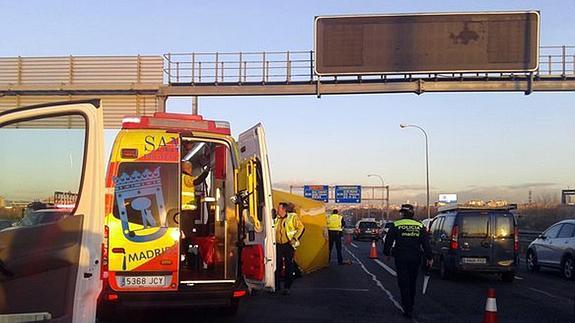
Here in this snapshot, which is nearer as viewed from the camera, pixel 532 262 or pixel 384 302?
pixel 384 302

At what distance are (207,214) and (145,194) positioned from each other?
1952mm

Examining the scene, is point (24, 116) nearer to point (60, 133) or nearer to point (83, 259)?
point (60, 133)

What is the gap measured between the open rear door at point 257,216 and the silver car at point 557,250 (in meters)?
10.7

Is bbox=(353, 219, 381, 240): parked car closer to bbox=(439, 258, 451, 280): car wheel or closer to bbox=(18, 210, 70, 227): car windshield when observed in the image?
bbox=(439, 258, 451, 280): car wheel

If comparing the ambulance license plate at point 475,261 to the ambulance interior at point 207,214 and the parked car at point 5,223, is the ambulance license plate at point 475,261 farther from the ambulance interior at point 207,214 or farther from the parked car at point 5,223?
the parked car at point 5,223

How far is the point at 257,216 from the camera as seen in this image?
8.93 meters

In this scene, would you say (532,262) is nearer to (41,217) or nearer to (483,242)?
(483,242)

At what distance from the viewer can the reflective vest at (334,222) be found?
65.9ft

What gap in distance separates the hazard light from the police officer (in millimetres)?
3362

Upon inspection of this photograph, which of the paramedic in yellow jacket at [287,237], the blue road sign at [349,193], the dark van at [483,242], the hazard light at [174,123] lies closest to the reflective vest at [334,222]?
the dark van at [483,242]

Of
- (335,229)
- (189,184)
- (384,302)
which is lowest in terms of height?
(384,302)

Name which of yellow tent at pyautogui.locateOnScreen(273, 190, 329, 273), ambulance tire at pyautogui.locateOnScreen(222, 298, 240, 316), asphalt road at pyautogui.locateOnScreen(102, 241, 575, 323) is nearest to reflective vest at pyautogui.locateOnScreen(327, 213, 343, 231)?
yellow tent at pyautogui.locateOnScreen(273, 190, 329, 273)

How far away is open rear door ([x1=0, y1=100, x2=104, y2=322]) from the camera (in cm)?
390

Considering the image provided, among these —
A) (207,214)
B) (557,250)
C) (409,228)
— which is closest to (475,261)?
(557,250)
